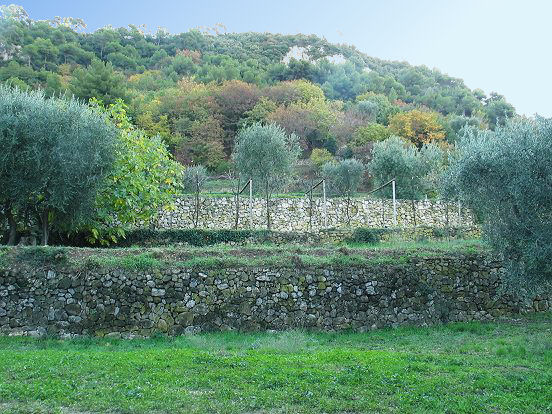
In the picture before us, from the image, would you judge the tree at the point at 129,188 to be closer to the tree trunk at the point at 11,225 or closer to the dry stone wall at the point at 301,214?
the tree trunk at the point at 11,225

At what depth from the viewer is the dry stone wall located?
3291 centimetres

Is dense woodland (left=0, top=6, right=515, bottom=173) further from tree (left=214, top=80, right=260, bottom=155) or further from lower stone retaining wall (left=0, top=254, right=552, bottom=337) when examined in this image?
lower stone retaining wall (left=0, top=254, right=552, bottom=337)

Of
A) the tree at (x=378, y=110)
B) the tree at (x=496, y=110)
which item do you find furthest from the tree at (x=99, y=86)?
the tree at (x=496, y=110)

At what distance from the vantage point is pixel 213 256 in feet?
63.0

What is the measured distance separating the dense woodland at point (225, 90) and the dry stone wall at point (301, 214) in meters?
8.13

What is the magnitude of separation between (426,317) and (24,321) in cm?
1366

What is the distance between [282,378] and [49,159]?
1534cm

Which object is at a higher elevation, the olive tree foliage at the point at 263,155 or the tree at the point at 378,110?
the tree at the point at 378,110

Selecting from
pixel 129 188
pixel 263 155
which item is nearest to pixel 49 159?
pixel 129 188

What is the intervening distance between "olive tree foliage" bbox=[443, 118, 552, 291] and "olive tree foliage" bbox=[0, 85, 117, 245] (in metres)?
14.5

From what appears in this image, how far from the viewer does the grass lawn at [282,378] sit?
875 centimetres

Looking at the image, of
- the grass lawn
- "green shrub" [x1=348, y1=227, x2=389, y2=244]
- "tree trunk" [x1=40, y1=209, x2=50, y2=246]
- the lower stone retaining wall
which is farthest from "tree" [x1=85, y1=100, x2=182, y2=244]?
"green shrub" [x1=348, y1=227, x2=389, y2=244]

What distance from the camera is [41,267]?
57.6ft

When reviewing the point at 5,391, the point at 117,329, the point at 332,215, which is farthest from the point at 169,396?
the point at 332,215
